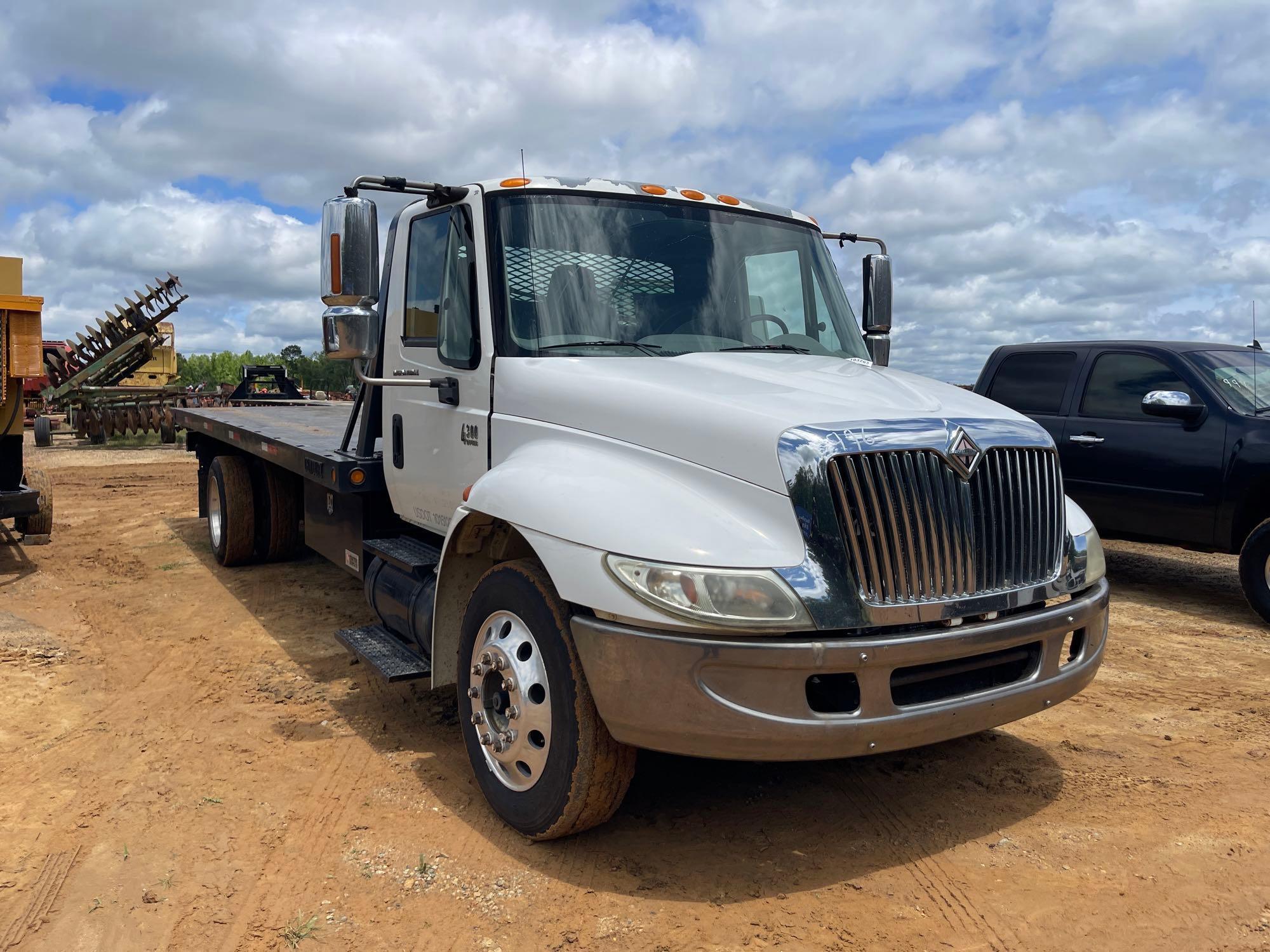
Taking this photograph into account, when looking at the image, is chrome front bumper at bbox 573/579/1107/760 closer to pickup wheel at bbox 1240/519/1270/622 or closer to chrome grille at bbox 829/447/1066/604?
chrome grille at bbox 829/447/1066/604

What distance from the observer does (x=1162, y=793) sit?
396cm

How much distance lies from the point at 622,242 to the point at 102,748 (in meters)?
3.24

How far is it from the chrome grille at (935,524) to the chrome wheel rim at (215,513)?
6.71 meters

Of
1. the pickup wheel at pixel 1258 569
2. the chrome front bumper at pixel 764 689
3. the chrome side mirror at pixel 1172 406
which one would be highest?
the chrome side mirror at pixel 1172 406

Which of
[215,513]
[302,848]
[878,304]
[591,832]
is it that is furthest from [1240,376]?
[215,513]

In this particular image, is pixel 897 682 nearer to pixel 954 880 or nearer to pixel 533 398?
pixel 954 880

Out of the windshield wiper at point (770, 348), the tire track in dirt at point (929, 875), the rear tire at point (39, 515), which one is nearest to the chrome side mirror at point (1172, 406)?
the windshield wiper at point (770, 348)

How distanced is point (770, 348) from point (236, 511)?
5580mm

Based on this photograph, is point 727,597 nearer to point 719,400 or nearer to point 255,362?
point 719,400

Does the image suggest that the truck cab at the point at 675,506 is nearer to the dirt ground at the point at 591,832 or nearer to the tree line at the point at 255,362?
the dirt ground at the point at 591,832

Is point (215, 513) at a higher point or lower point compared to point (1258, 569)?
higher

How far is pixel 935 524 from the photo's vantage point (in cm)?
313

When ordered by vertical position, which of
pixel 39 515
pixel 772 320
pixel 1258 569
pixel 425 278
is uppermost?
pixel 425 278

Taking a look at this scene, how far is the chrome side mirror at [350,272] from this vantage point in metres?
3.81
